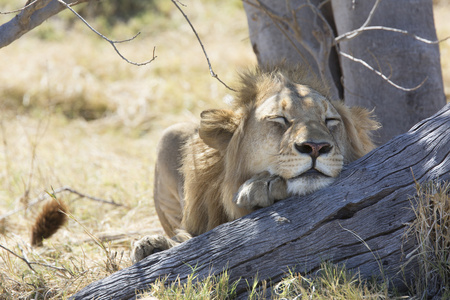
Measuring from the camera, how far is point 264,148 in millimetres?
2779

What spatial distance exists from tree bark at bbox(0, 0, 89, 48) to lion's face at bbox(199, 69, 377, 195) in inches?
39.1

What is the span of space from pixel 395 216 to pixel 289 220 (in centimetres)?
47

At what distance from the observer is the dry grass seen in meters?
3.81

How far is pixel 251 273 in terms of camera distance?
2531 millimetres

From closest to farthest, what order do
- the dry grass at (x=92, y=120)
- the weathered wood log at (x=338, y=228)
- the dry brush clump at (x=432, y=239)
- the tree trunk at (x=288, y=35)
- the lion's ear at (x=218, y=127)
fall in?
1. the dry brush clump at (x=432, y=239)
2. the weathered wood log at (x=338, y=228)
3. the lion's ear at (x=218, y=127)
4. the dry grass at (x=92, y=120)
5. the tree trunk at (x=288, y=35)

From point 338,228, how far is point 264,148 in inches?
22.1


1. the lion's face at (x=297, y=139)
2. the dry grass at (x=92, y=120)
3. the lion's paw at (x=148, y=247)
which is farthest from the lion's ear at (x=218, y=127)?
the dry grass at (x=92, y=120)

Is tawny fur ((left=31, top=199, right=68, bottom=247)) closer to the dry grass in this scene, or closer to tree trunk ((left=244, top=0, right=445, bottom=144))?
the dry grass

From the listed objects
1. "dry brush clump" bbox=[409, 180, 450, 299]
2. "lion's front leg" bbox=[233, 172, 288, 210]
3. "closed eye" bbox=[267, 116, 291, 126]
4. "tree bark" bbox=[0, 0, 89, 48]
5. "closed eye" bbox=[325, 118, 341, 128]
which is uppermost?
"tree bark" bbox=[0, 0, 89, 48]

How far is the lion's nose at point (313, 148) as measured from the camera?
8.25ft

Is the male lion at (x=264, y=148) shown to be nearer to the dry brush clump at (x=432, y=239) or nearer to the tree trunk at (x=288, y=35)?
the dry brush clump at (x=432, y=239)

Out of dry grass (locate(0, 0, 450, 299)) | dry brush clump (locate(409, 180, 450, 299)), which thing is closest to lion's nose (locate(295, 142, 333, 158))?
dry brush clump (locate(409, 180, 450, 299))


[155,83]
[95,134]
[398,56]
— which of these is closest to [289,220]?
[398,56]

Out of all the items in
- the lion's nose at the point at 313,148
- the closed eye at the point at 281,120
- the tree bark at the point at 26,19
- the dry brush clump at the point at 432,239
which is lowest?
the dry brush clump at the point at 432,239
